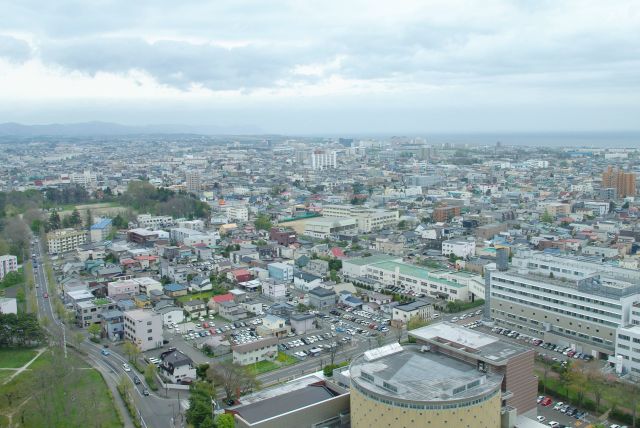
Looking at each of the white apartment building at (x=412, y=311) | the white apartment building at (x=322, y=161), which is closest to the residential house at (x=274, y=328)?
the white apartment building at (x=412, y=311)

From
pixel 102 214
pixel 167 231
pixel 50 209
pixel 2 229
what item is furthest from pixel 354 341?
pixel 50 209

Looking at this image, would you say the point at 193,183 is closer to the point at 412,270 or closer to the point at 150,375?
the point at 412,270

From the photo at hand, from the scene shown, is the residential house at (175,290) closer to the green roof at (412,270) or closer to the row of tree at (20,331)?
the row of tree at (20,331)

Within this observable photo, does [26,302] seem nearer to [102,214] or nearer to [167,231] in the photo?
[167,231]

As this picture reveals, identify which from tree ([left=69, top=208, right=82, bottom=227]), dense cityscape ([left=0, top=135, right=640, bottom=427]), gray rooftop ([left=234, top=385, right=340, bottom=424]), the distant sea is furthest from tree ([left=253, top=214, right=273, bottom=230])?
the distant sea

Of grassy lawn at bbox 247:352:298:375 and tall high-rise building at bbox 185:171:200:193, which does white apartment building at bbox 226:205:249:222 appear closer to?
tall high-rise building at bbox 185:171:200:193

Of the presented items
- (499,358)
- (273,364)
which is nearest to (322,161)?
(273,364)
